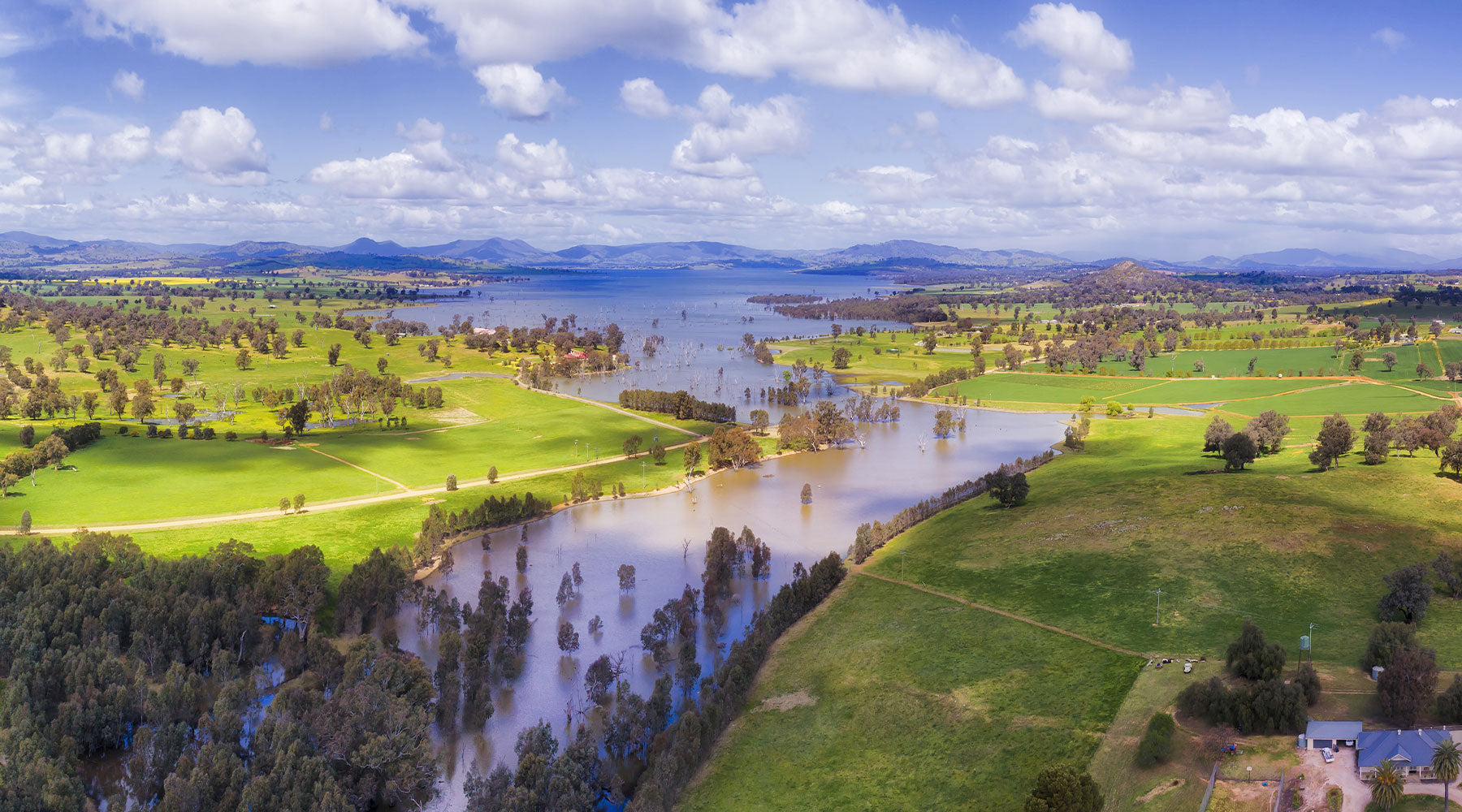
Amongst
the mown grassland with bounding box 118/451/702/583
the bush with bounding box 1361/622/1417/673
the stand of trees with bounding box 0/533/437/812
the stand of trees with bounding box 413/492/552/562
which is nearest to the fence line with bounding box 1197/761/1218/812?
the bush with bounding box 1361/622/1417/673

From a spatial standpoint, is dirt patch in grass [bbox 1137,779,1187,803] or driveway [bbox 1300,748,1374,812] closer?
driveway [bbox 1300,748,1374,812]

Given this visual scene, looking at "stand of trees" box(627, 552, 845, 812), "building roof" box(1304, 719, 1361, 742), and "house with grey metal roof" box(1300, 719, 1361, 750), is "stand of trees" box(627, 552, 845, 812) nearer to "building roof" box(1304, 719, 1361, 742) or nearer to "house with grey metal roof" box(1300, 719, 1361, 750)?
"house with grey metal roof" box(1300, 719, 1361, 750)

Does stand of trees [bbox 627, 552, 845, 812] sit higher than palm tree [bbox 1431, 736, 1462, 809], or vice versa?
palm tree [bbox 1431, 736, 1462, 809]

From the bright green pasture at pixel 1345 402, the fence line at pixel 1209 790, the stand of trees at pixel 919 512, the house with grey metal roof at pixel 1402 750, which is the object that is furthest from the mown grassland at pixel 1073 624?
the bright green pasture at pixel 1345 402

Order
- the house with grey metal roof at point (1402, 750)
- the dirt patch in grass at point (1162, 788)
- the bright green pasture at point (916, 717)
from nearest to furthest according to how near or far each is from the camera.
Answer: the house with grey metal roof at point (1402, 750)
the dirt patch in grass at point (1162, 788)
the bright green pasture at point (916, 717)

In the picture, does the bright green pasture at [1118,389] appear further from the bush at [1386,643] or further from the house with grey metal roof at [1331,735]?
the house with grey metal roof at [1331,735]

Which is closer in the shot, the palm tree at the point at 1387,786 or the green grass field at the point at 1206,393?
the palm tree at the point at 1387,786

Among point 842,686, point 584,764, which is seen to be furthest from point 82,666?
point 842,686
